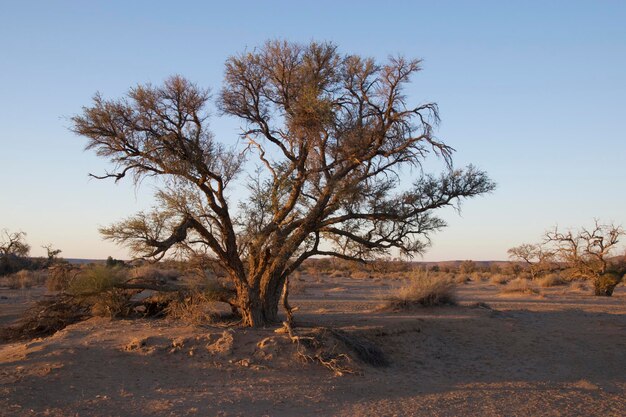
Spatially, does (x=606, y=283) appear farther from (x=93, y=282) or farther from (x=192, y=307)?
(x=93, y=282)

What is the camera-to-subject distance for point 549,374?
44.1 feet

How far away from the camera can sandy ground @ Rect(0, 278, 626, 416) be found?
9508 mm

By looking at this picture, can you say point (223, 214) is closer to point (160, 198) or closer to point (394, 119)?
point (160, 198)

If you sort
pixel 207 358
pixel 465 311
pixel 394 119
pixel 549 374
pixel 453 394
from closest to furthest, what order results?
pixel 453 394 → pixel 207 358 → pixel 549 374 → pixel 394 119 → pixel 465 311

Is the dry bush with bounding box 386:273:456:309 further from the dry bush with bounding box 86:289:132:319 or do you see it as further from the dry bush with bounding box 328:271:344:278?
the dry bush with bounding box 328:271:344:278

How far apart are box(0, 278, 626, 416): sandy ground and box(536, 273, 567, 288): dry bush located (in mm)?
21495

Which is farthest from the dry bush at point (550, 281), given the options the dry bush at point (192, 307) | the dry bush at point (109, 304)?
the dry bush at point (109, 304)

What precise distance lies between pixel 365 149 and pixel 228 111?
11.4 feet

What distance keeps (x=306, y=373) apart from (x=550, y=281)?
101 feet

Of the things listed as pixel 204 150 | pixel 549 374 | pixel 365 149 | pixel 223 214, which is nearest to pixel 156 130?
pixel 204 150

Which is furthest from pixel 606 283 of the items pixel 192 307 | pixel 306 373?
pixel 306 373

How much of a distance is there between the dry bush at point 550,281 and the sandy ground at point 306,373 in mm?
21495

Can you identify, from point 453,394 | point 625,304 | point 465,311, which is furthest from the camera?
point 625,304

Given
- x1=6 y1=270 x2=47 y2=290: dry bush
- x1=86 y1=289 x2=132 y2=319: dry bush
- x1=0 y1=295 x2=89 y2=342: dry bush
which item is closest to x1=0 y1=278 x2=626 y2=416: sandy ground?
x1=86 y1=289 x2=132 y2=319: dry bush
